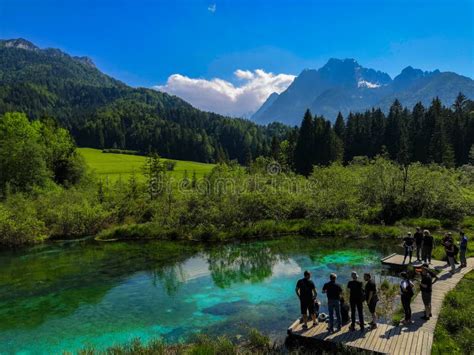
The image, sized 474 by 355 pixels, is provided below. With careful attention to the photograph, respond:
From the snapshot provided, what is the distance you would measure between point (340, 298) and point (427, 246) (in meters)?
11.3

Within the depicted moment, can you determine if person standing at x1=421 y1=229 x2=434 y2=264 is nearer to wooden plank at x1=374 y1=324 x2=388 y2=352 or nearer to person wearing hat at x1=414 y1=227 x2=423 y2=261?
person wearing hat at x1=414 y1=227 x2=423 y2=261

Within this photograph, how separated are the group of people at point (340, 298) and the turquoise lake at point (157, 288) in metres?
2.76

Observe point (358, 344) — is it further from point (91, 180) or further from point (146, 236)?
point (91, 180)

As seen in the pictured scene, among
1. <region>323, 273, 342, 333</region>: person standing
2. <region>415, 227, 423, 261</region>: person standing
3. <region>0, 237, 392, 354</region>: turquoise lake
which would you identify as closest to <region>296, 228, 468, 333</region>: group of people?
<region>323, 273, 342, 333</region>: person standing

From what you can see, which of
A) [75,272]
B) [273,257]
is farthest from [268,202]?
[75,272]

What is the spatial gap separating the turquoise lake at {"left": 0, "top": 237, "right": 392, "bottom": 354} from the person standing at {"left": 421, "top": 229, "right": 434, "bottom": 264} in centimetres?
294

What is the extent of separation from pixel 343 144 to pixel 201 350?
86.0m

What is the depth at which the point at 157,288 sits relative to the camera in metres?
24.3

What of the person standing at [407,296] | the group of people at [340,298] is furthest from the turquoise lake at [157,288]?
the person standing at [407,296]

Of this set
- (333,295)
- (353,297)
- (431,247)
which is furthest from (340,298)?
(431,247)

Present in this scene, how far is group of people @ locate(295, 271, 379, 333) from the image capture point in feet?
44.7

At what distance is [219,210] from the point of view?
41.2 metres

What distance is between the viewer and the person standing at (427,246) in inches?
857

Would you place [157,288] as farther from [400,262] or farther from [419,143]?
[419,143]
